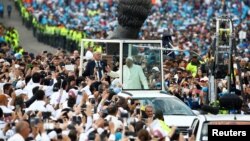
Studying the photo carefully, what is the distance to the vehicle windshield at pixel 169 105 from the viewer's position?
27984 millimetres

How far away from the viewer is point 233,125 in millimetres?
22594

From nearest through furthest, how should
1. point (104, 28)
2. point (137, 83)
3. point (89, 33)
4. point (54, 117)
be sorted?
point (54, 117) < point (137, 83) < point (89, 33) < point (104, 28)

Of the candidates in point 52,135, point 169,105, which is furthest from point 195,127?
point 169,105

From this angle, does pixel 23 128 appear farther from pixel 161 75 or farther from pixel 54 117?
pixel 161 75

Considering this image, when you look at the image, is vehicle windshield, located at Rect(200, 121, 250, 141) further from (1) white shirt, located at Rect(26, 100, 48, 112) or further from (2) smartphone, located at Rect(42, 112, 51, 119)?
(1) white shirt, located at Rect(26, 100, 48, 112)

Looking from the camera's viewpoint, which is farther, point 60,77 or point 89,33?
point 89,33

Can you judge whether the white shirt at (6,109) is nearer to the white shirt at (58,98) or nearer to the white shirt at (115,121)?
the white shirt at (115,121)

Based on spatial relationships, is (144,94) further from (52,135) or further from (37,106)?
(52,135)

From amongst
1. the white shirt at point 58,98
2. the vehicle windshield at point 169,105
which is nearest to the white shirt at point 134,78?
the vehicle windshield at point 169,105

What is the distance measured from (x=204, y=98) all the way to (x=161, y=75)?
108cm

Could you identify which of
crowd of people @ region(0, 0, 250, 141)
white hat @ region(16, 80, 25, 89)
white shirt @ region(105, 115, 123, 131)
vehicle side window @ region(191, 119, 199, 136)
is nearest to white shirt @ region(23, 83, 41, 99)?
crowd of people @ region(0, 0, 250, 141)

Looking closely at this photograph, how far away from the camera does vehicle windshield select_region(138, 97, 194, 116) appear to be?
1102 inches

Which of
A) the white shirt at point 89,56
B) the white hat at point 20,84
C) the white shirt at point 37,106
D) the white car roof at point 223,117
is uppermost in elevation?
the white shirt at point 89,56

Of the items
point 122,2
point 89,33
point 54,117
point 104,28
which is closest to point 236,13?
point 104,28
